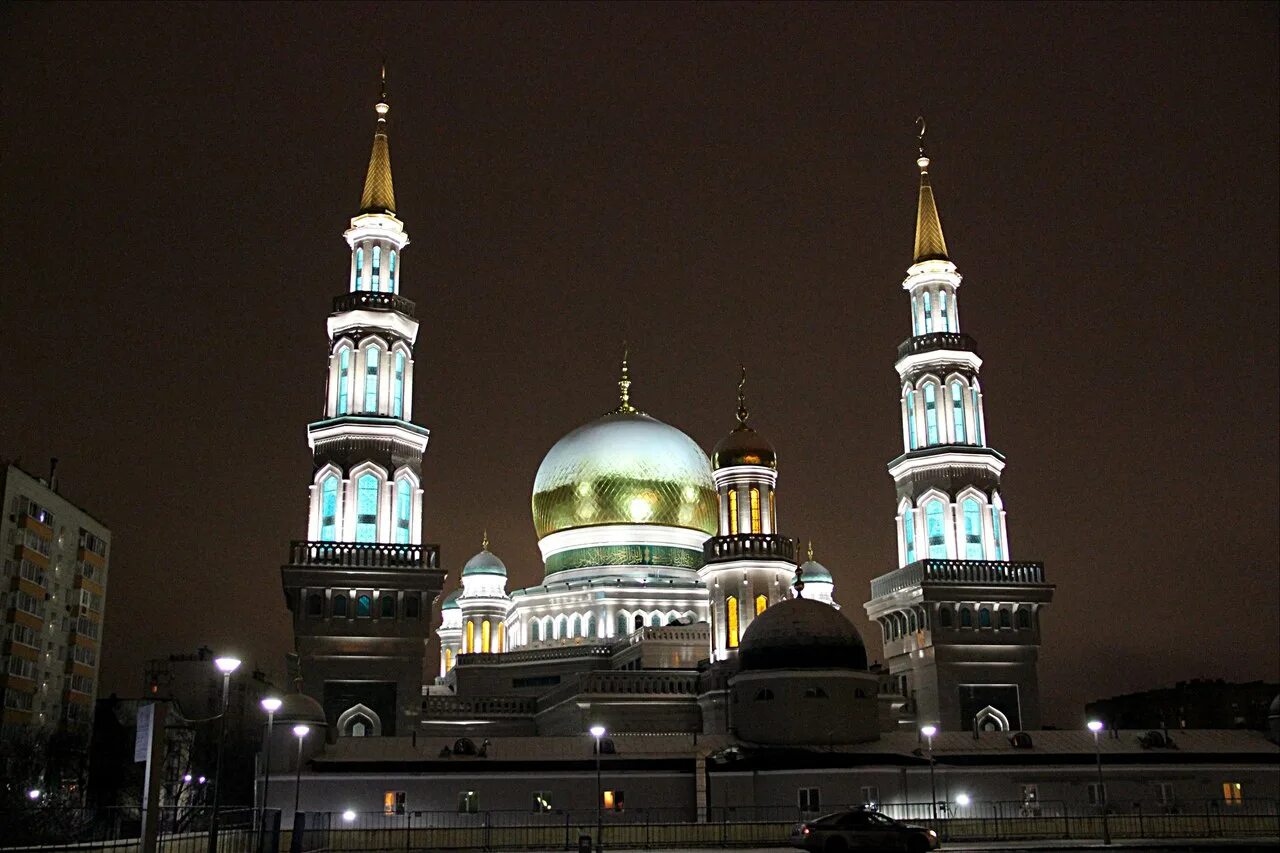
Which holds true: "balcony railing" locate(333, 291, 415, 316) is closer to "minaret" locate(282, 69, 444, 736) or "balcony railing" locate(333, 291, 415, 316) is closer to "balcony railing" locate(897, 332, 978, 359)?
"minaret" locate(282, 69, 444, 736)

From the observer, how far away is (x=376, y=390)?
63.8m

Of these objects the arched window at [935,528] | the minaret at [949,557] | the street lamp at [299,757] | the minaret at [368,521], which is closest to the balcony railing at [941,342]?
the minaret at [949,557]

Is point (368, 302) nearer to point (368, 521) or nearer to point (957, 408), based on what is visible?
point (368, 521)

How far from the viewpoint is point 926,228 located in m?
72.6

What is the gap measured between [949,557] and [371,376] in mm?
26895

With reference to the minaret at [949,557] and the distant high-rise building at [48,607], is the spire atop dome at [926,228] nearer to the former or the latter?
the minaret at [949,557]

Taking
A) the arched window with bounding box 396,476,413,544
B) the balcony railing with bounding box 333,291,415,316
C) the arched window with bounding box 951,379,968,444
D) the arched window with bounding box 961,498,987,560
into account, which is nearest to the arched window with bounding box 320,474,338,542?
the arched window with bounding box 396,476,413,544

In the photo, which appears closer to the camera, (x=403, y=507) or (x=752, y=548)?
(x=403, y=507)

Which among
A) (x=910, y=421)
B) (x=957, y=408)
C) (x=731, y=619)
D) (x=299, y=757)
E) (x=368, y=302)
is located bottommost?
(x=299, y=757)

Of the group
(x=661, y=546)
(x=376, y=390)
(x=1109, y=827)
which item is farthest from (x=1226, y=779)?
(x=376, y=390)

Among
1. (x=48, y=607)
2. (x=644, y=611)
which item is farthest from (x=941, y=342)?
(x=48, y=607)

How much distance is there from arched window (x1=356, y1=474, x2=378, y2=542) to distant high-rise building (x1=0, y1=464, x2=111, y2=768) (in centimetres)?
2276

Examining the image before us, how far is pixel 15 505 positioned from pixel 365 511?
2394cm

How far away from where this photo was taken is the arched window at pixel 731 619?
6372 cm
